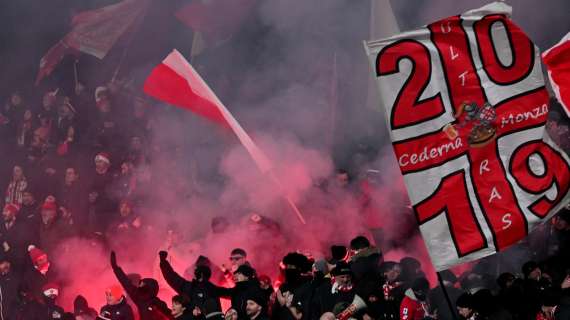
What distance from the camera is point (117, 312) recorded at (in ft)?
18.3

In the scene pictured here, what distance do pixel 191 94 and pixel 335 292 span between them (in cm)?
337

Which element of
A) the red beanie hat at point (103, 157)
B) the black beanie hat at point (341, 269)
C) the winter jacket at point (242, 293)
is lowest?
the black beanie hat at point (341, 269)

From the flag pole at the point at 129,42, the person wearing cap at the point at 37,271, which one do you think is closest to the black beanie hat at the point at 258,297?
the person wearing cap at the point at 37,271

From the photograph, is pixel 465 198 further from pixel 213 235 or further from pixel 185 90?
pixel 185 90

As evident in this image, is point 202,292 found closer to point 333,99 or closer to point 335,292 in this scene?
point 335,292

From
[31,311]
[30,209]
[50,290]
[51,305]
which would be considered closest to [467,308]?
[51,305]

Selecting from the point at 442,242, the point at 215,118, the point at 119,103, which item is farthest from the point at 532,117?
the point at 119,103

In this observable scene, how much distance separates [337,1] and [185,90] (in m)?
1.59

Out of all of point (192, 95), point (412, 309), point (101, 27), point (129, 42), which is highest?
point (101, 27)

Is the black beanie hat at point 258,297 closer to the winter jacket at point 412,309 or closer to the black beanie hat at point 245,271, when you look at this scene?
the black beanie hat at point 245,271

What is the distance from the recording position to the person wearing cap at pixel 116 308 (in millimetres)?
5559

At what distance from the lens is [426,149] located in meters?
3.91

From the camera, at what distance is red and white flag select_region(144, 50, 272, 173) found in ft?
24.1

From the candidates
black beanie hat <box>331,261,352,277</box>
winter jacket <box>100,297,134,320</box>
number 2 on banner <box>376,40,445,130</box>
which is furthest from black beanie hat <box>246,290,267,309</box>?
winter jacket <box>100,297,134,320</box>
